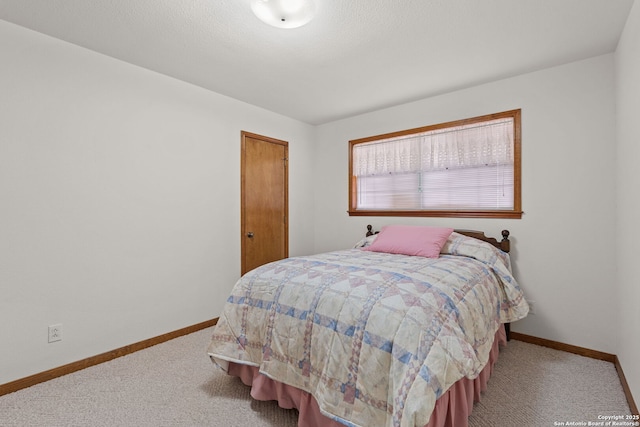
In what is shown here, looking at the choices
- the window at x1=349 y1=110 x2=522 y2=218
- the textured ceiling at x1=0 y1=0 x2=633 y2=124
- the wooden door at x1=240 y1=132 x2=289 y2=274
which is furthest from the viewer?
the wooden door at x1=240 y1=132 x2=289 y2=274

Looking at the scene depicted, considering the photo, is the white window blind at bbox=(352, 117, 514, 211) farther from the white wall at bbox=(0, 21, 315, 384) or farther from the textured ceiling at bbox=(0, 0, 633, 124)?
the white wall at bbox=(0, 21, 315, 384)

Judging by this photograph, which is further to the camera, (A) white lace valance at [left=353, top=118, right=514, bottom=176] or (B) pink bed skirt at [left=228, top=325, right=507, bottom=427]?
(A) white lace valance at [left=353, top=118, right=514, bottom=176]

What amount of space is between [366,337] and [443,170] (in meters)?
2.44

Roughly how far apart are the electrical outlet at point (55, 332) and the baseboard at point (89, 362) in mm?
204

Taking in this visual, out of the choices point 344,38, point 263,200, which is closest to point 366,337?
point 344,38

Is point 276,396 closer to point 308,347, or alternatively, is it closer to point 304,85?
point 308,347

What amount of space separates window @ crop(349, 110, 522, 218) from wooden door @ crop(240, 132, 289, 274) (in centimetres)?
90

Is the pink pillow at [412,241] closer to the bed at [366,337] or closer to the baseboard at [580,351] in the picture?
the bed at [366,337]

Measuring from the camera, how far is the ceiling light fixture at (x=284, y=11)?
176 cm

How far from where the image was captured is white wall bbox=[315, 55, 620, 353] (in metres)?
2.47

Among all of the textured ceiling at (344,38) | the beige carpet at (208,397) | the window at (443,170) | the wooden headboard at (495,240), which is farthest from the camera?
the window at (443,170)

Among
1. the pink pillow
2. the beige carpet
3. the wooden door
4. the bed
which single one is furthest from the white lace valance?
the beige carpet

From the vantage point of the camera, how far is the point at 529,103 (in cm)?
281

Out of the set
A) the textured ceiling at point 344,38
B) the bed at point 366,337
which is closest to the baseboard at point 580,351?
the bed at point 366,337
